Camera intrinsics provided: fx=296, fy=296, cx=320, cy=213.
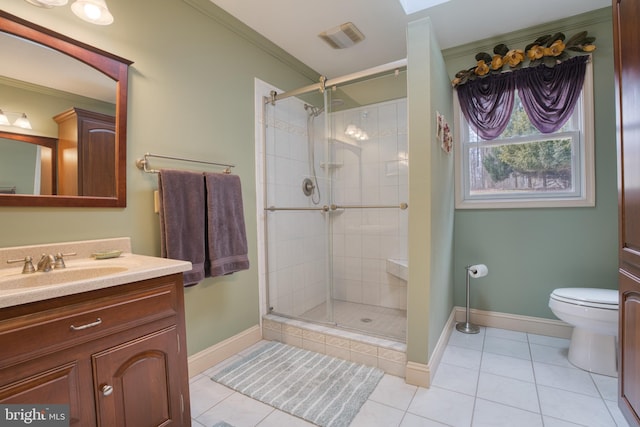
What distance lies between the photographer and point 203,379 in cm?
191

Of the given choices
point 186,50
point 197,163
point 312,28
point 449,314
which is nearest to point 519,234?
point 449,314

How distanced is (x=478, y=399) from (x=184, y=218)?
1.99 m

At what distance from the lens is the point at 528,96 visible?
7.89 ft

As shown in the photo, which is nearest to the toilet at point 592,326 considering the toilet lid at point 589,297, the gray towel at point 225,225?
the toilet lid at point 589,297

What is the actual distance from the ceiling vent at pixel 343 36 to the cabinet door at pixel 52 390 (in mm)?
2580

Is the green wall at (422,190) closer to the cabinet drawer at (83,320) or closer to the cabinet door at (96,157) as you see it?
the cabinet drawer at (83,320)

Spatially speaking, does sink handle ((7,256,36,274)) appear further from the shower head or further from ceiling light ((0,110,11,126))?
the shower head

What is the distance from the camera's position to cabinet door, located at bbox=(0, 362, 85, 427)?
867mm

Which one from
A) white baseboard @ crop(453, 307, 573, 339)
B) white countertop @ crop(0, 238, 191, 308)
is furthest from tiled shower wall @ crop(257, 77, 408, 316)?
white countertop @ crop(0, 238, 191, 308)

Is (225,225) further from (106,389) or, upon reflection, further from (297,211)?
(106,389)

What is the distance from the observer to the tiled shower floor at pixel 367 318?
2240mm

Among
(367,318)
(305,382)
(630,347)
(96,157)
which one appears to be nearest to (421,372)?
(305,382)

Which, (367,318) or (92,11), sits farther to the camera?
(367,318)

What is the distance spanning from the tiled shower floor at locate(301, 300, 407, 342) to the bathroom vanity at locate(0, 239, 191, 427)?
1324 millimetres
